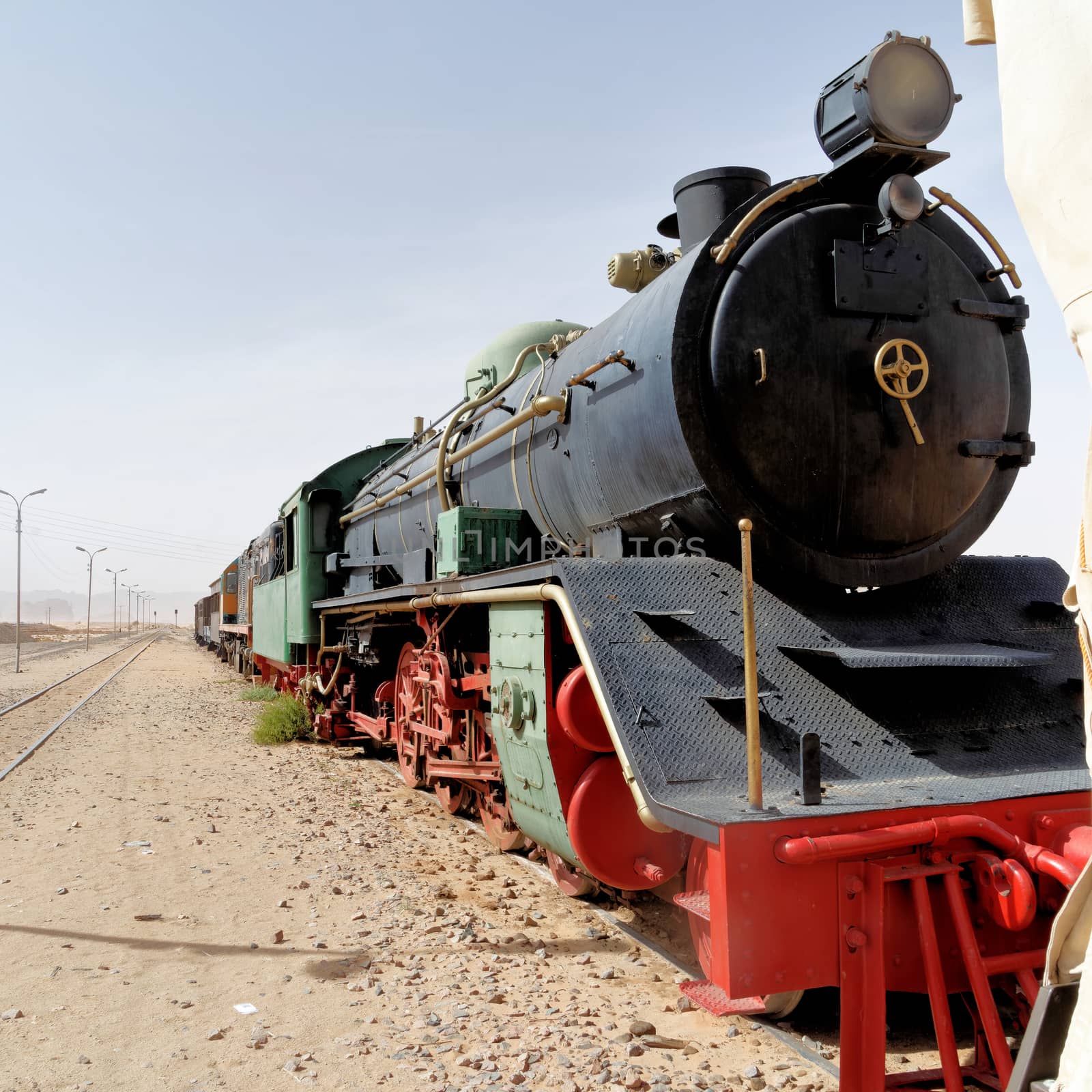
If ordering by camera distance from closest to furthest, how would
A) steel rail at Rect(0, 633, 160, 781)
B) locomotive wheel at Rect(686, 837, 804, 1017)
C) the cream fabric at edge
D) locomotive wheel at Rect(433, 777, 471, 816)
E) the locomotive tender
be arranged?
the cream fabric at edge → the locomotive tender → locomotive wheel at Rect(686, 837, 804, 1017) → locomotive wheel at Rect(433, 777, 471, 816) → steel rail at Rect(0, 633, 160, 781)

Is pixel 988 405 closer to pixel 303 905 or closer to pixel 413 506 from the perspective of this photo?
pixel 303 905

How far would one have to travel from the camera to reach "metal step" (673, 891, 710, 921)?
2693 millimetres

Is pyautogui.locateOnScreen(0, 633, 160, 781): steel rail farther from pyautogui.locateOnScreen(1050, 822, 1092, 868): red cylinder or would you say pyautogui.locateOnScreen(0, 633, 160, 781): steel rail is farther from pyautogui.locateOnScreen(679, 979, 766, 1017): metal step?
pyautogui.locateOnScreen(1050, 822, 1092, 868): red cylinder

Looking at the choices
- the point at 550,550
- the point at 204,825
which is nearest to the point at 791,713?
the point at 550,550

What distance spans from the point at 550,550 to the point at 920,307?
2.28 m

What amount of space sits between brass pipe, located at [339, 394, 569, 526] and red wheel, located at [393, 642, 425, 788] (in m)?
1.32

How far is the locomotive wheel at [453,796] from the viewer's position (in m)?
6.48

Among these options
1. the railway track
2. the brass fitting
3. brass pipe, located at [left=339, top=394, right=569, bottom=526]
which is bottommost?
the railway track

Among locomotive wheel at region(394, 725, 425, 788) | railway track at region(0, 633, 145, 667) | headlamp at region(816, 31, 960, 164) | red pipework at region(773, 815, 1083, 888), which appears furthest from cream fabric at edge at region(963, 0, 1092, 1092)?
railway track at region(0, 633, 145, 667)

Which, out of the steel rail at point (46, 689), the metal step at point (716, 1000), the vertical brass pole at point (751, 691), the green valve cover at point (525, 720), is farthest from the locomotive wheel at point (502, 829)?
the steel rail at point (46, 689)

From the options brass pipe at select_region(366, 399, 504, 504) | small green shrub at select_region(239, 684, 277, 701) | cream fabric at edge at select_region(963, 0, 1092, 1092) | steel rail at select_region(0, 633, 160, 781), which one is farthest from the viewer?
small green shrub at select_region(239, 684, 277, 701)

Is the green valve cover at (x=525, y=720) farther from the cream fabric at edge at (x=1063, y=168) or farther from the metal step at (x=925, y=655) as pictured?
the cream fabric at edge at (x=1063, y=168)

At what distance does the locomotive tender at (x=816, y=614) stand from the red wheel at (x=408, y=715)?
1.99m

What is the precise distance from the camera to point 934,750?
3.17 m
